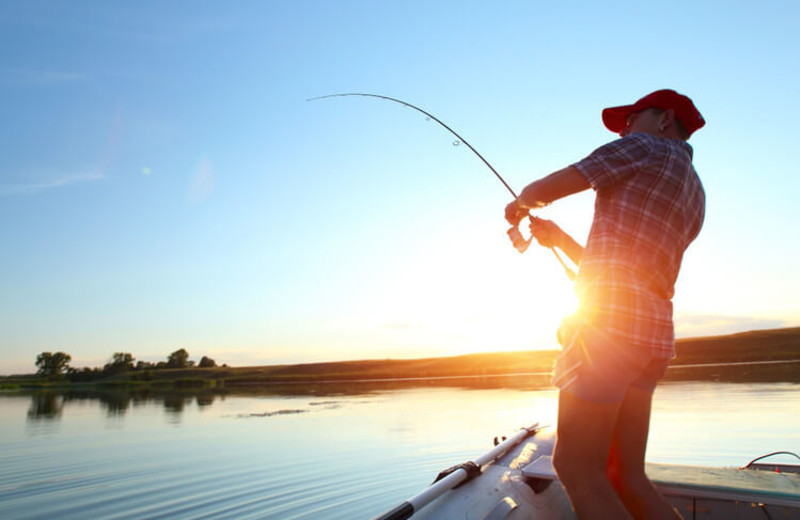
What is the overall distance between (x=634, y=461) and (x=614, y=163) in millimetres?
1309

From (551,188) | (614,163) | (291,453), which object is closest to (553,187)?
(551,188)

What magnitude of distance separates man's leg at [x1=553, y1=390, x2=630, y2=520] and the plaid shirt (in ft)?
1.01

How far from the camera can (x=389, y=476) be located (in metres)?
9.59

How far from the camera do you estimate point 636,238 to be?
6.79 ft

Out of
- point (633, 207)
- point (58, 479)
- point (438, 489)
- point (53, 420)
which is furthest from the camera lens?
point (53, 420)

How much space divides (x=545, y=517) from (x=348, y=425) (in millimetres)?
14311

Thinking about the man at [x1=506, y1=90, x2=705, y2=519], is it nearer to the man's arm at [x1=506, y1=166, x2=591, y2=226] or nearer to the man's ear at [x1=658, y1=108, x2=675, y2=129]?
the man's arm at [x1=506, y1=166, x2=591, y2=226]

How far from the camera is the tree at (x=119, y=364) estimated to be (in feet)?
353

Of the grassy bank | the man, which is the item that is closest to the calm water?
the man

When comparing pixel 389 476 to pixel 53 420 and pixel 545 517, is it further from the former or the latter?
pixel 53 420

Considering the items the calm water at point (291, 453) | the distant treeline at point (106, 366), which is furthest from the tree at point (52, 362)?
the calm water at point (291, 453)

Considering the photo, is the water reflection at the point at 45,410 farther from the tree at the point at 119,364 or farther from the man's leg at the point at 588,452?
the tree at the point at 119,364

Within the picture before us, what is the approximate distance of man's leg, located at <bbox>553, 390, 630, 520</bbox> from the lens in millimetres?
2008

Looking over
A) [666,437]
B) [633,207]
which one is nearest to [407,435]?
[666,437]
